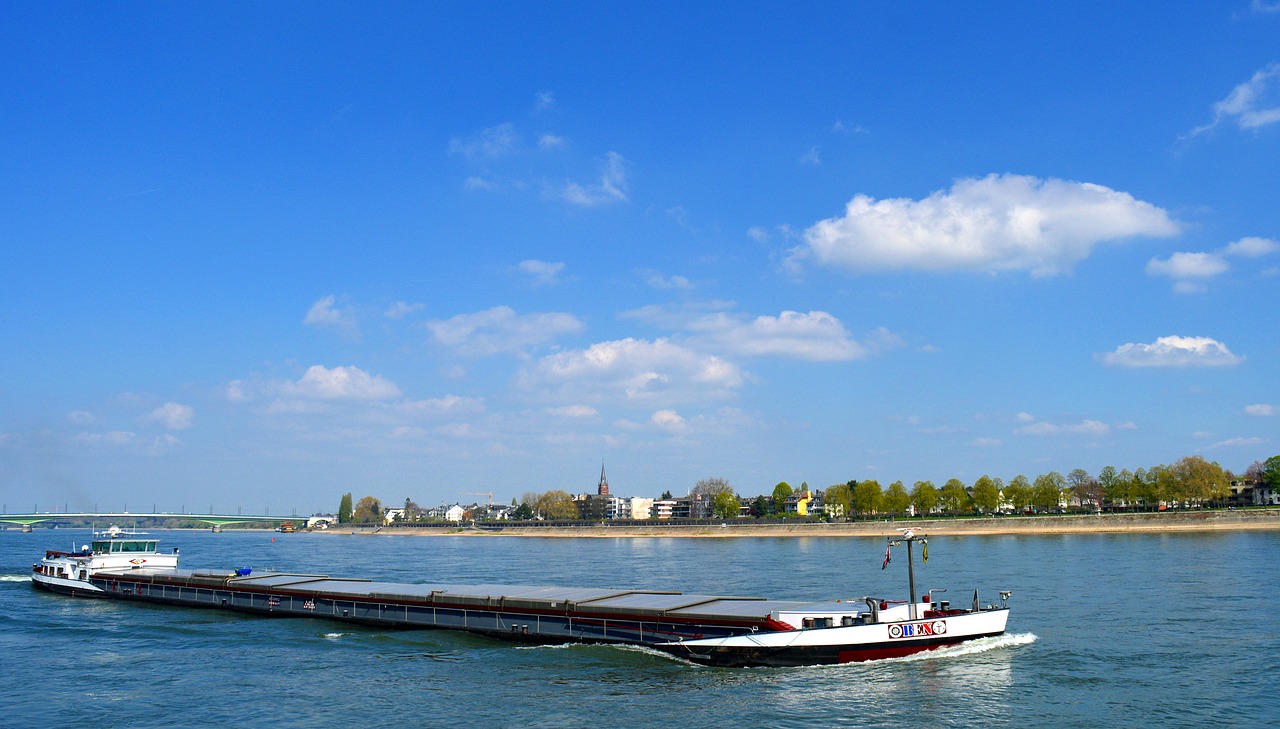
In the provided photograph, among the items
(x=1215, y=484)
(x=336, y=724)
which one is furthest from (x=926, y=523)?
(x=336, y=724)

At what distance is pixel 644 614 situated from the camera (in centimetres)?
4491

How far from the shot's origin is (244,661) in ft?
148

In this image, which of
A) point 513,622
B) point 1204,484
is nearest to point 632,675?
A: point 513,622

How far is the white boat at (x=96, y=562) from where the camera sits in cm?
7656

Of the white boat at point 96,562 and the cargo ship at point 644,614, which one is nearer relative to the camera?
the cargo ship at point 644,614

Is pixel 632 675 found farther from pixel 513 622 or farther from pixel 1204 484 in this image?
pixel 1204 484

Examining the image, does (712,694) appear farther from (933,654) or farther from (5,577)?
(5,577)

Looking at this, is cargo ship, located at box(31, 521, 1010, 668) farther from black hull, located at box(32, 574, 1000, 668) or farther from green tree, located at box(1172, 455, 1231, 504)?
green tree, located at box(1172, 455, 1231, 504)

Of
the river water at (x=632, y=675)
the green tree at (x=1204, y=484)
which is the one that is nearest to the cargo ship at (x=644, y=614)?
the river water at (x=632, y=675)

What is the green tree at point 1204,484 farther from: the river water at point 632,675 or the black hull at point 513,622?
the black hull at point 513,622

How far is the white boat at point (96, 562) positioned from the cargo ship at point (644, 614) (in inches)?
400

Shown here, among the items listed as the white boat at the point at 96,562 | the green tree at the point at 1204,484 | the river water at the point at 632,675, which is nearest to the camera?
the river water at the point at 632,675

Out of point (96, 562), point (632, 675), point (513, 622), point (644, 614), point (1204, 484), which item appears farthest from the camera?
point (1204, 484)

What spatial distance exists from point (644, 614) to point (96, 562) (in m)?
60.9
